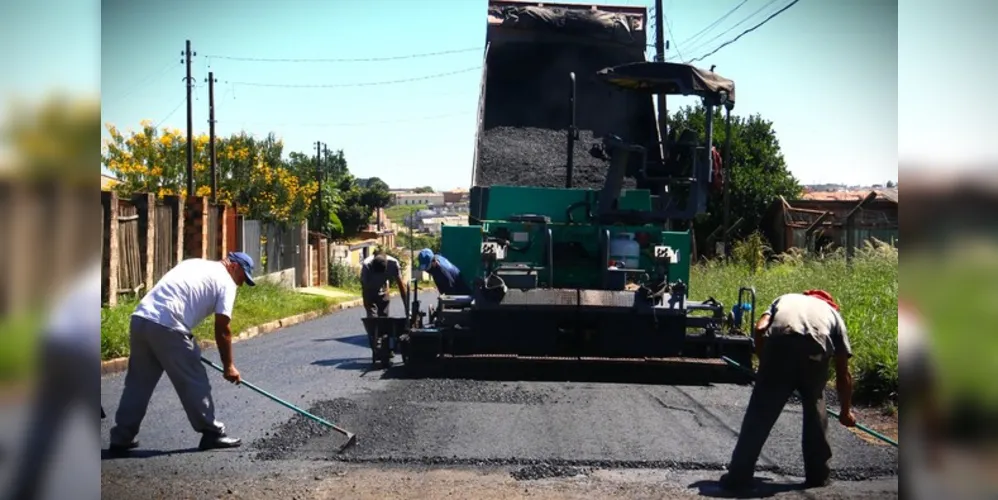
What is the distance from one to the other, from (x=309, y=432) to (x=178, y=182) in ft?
38.2

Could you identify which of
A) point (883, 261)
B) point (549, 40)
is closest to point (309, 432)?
point (883, 261)

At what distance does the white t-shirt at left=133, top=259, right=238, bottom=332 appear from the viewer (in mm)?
5645

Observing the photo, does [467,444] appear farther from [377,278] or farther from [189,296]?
[377,278]

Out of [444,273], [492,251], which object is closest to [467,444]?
[492,251]

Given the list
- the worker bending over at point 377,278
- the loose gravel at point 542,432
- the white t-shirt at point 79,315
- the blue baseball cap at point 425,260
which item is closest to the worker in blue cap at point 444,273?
the blue baseball cap at point 425,260

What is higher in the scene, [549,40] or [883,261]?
[549,40]

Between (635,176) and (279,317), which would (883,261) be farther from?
(279,317)

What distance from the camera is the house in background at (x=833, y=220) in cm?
502

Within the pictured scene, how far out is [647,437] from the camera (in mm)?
6176

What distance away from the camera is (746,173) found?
11.0m

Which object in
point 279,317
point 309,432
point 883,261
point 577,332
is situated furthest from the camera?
point 279,317

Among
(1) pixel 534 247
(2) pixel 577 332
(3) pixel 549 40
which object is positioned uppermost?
(3) pixel 549 40

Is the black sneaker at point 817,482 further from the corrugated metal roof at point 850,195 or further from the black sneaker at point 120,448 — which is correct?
the black sneaker at point 120,448

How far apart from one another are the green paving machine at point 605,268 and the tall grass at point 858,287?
0.24 m
